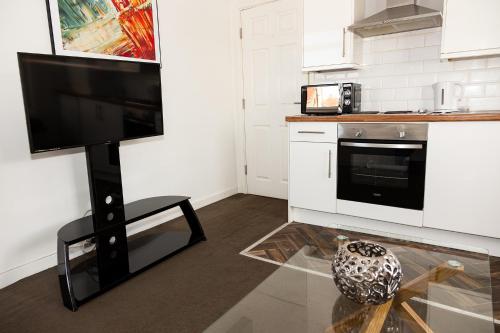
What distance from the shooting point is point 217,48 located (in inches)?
158

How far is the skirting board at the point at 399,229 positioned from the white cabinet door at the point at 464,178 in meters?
0.10

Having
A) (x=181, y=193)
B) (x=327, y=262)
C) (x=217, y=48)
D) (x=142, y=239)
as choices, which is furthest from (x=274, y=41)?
(x=327, y=262)

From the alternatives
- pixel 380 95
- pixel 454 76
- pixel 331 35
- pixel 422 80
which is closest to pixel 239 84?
pixel 331 35

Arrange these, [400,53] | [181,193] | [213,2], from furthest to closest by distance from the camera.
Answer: [213,2]
[181,193]
[400,53]

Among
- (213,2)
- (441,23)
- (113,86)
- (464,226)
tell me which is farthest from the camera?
(213,2)

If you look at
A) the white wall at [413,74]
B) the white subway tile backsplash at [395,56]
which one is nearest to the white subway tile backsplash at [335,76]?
the white wall at [413,74]

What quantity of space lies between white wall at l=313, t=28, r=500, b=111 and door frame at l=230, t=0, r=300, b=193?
1254 mm

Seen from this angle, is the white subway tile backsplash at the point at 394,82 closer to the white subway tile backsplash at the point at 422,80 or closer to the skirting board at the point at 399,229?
the white subway tile backsplash at the point at 422,80

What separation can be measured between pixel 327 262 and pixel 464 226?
4.78ft

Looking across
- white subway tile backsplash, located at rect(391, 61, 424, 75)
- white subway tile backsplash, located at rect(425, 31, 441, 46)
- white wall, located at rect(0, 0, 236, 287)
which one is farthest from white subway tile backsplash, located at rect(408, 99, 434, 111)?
white wall, located at rect(0, 0, 236, 287)

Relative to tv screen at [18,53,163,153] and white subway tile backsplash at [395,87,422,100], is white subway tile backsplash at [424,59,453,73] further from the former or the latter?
tv screen at [18,53,163,153]

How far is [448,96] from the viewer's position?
279 cm

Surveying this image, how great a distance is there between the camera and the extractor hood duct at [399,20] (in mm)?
2688

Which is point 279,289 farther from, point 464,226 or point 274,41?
point 274,41
